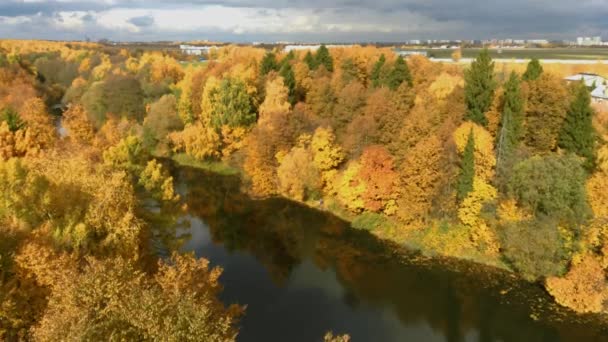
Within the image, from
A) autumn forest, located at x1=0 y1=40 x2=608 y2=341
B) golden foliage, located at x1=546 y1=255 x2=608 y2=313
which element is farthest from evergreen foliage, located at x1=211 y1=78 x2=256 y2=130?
golden foliage, located at x1=546 y1=255 x2=608 y2=313

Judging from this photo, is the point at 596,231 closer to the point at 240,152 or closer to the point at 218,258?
the point at 218,258

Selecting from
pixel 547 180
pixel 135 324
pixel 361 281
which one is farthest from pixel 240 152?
pixel 135 324

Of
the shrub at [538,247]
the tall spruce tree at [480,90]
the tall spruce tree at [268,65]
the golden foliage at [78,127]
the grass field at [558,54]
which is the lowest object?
the shrub at [538,247]

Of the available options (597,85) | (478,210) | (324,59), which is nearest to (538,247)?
(478,210)

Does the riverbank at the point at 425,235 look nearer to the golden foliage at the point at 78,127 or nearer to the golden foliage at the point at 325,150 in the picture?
the golden foliage at the point at 325,150

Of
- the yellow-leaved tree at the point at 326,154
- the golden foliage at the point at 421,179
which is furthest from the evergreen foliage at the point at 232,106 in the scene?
the golden foliage at the point at 421,179

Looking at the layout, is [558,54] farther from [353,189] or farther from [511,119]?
[353,189]
